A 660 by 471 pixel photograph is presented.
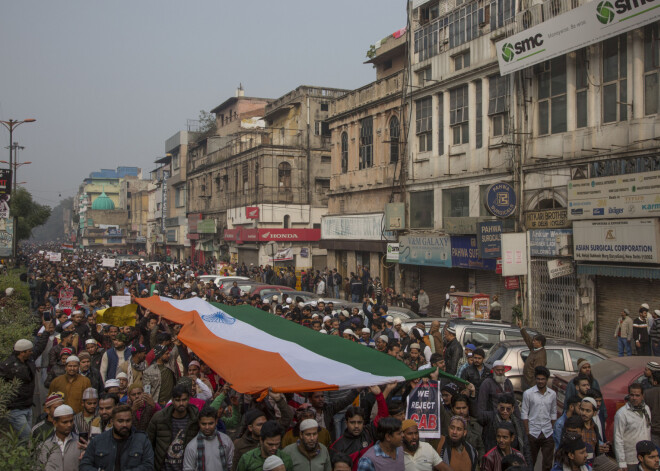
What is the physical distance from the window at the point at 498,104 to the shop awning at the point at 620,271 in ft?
19.1

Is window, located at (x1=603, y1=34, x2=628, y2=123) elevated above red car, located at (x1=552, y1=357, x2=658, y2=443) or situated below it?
above

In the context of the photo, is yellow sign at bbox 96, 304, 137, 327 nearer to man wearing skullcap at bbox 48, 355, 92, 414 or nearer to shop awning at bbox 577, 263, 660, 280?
man wearing skullcap at bbox 48, 355, 92, 414

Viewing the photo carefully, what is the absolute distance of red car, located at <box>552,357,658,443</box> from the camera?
29.0 feet

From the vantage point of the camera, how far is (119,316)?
14.7 meters

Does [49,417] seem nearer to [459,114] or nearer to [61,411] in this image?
[61,411]

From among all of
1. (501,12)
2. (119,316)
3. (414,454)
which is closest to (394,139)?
(501,12)

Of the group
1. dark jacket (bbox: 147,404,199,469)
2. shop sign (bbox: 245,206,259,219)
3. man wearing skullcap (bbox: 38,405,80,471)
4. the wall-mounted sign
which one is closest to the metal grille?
the wall-mounted sign

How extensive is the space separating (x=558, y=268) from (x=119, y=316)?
12.5m

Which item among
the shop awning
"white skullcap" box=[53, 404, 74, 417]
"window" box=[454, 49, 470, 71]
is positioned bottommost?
"white skullcap" box=[53, 404, 74, 417]

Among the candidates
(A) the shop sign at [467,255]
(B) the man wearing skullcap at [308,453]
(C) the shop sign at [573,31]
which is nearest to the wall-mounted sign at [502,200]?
(A) the shop sign at [467,255]

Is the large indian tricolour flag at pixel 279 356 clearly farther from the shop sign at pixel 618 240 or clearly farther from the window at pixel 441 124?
the window at pixel 441 124

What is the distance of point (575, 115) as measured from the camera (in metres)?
19.4

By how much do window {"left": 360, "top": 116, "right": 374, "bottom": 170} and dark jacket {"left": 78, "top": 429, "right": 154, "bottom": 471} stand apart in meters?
26.4

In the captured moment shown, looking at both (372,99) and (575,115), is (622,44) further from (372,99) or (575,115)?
(372,99)
